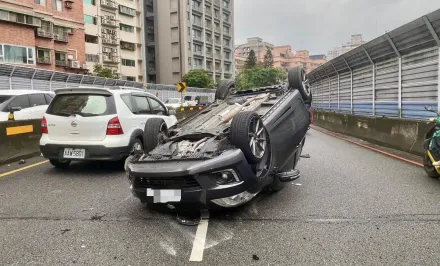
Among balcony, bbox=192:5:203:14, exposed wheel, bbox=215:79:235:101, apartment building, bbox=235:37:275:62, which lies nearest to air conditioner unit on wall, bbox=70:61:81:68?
balcony, bbox=192:5:203:14

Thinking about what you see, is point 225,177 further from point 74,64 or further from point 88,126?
point 74,64

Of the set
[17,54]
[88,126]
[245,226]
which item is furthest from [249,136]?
[17,54]

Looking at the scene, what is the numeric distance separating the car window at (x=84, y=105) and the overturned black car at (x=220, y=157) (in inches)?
67.5

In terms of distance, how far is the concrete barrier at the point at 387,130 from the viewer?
343 inches

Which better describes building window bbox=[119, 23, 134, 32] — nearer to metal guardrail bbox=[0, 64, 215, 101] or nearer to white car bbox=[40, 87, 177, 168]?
metal guardrail bbox=[0, 64, 215, 101]

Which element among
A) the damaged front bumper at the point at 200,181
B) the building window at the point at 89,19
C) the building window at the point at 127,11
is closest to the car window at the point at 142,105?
the damaged front bumper at the point at 200,181

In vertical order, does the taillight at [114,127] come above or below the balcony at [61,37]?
below

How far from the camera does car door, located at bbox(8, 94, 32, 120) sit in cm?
1098

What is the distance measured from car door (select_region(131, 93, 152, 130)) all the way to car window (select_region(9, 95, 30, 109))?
18.3 ft

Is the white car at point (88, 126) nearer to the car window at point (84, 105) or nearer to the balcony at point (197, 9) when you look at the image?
the car window at point (84, 105)

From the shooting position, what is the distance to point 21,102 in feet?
37.0

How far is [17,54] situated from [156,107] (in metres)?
31.0

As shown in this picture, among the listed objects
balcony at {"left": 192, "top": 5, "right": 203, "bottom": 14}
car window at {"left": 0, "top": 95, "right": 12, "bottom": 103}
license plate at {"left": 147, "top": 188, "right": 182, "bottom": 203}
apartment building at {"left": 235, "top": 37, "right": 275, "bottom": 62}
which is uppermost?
apartment building at {"left": 235, "top": 37, "right": 275, "bottom": 62}

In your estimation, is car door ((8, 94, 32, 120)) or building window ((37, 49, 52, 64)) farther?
building window ((37, 49, 52, 64))
